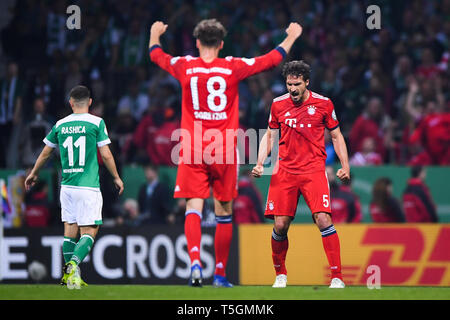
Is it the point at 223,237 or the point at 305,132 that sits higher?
the point at 305,132

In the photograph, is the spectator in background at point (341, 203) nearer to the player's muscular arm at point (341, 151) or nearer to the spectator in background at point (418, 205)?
the spectator in background at point (418, 205)

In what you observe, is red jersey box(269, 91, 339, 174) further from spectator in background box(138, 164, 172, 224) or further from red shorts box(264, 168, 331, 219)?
spectator in background box(138, 164, 172, 224)

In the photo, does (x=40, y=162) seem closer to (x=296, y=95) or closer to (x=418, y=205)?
(x=296, y=95)

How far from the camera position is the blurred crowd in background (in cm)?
1544

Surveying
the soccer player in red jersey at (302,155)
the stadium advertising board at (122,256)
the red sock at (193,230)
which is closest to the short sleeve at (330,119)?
the soccer player in red jersey at (302,155)

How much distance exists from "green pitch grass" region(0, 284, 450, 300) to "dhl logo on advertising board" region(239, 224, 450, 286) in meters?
4.02

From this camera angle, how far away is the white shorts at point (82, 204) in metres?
8.88

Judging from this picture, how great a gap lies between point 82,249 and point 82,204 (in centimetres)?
51

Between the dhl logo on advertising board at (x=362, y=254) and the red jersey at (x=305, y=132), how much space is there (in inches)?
162

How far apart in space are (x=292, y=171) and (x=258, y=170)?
47cm

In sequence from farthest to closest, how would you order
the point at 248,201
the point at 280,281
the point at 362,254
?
the point at 248,201, the point at 362,254, the point at 280,281

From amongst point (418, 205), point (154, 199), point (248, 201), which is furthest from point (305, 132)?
point (154, 199)

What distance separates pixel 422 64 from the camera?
658 inches

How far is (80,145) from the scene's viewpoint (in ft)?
29.0
